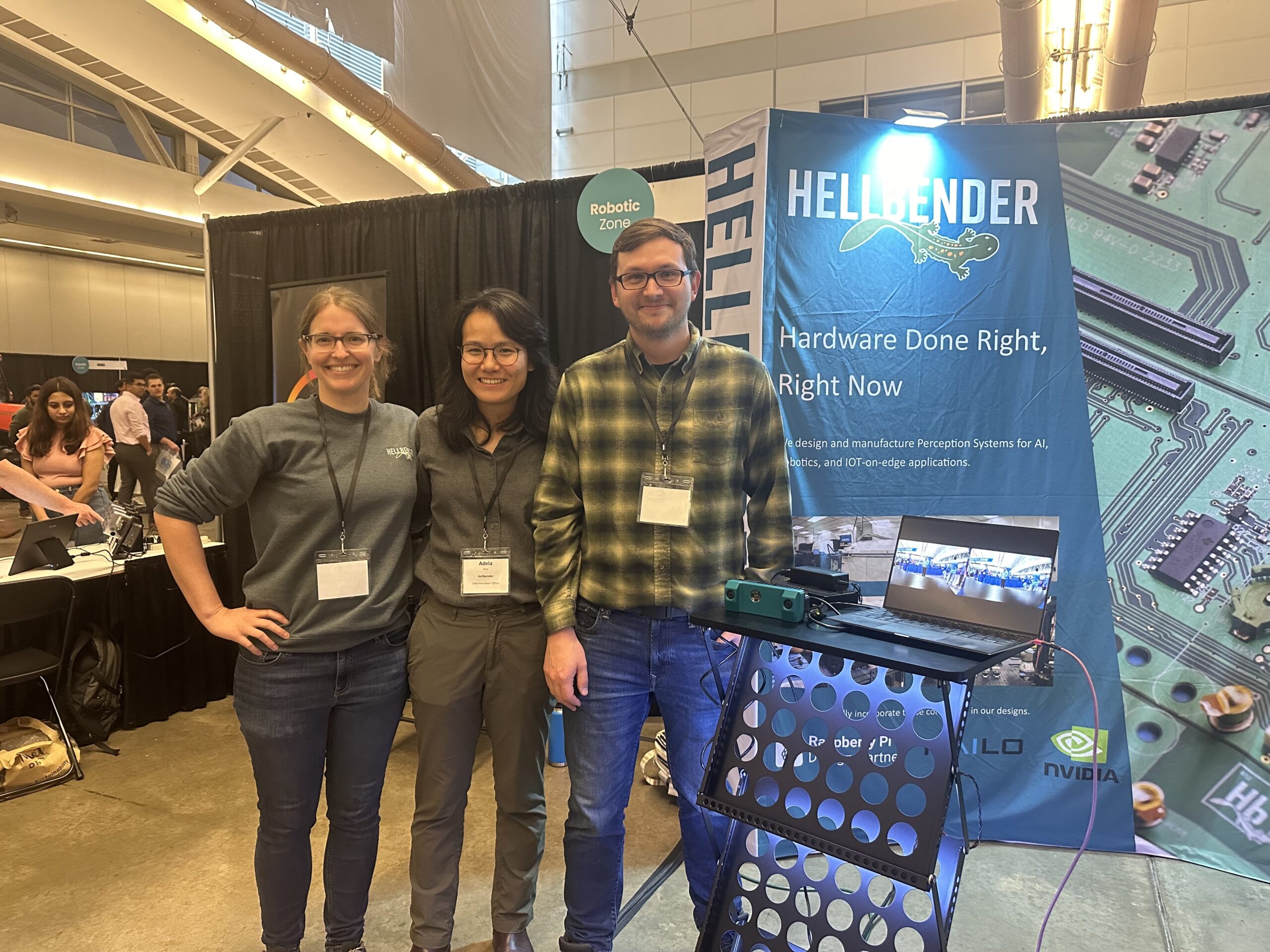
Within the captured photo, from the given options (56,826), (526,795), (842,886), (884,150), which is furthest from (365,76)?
(842,886)

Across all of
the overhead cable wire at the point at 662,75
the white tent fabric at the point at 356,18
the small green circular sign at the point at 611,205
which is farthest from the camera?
the overhead cable wire at the point at 662,75

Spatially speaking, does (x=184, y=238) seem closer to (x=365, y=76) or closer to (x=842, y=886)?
(x=365, y=76)

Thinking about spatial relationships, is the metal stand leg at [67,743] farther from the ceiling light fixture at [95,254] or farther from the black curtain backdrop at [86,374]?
the ceiling light fixture at [95,254]

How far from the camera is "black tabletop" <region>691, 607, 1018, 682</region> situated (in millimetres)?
1089

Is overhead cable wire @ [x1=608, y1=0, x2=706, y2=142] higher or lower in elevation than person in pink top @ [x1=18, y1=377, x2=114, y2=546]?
higher

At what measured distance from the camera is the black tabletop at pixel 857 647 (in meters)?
1.09

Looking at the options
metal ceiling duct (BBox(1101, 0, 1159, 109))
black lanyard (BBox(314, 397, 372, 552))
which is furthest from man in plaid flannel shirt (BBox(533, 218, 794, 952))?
metal ceiling duct (BBox(1101, 0, 1159, 109))

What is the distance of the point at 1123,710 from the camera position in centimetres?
225

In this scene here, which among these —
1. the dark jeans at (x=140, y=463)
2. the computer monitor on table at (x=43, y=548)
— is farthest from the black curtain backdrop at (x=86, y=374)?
the computer monitor on table at (x=43, y=548)

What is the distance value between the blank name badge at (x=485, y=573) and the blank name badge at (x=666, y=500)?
321 mm

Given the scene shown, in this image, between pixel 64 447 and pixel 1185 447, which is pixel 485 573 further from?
pixel 64 447

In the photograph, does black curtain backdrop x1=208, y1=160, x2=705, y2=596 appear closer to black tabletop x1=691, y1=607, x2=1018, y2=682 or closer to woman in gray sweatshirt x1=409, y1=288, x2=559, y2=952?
woman in gray sweatshirt x1=409, y1=288, x2=559, y2=952

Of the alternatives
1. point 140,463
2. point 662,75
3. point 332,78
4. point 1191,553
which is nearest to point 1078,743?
point 1191,553

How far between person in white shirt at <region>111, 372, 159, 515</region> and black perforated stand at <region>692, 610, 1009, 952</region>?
234 inches
